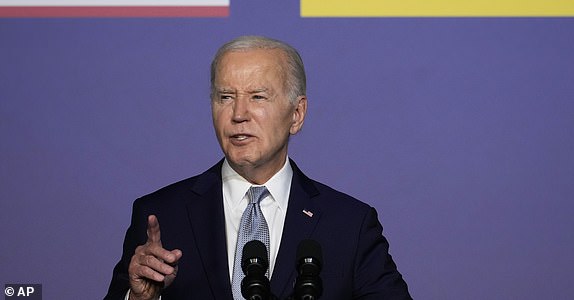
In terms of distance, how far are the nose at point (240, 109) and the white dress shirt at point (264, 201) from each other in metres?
0.19

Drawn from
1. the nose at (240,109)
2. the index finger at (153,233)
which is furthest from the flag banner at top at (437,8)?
the index finger at (153,233)

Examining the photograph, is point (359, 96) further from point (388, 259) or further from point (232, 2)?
point (388, 259)

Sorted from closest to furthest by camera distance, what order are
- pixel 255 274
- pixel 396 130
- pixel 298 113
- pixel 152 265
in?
pixel 255 274 → pixel 152 265 → pixel 298 113 → pixel 396 130

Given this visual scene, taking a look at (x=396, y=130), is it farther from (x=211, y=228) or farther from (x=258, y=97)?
(x=211, y=228)

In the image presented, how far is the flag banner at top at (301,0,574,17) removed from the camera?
3.34 m

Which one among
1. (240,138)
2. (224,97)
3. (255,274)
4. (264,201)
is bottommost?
(255,274)

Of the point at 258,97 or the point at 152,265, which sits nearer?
the point at 152,265

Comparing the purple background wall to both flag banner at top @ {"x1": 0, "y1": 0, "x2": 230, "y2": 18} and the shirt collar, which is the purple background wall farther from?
the shirt collar

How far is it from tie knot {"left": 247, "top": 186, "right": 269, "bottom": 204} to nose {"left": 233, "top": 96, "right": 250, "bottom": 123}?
20cm

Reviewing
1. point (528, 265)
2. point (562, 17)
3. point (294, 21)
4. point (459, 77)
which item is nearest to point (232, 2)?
point (294, 21)

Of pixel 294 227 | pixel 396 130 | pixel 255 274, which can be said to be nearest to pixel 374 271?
pixel 294 227

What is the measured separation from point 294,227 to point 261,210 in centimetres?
11

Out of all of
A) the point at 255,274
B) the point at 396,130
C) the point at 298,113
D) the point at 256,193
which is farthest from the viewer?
the point at 396,130

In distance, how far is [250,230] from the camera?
2338mm
